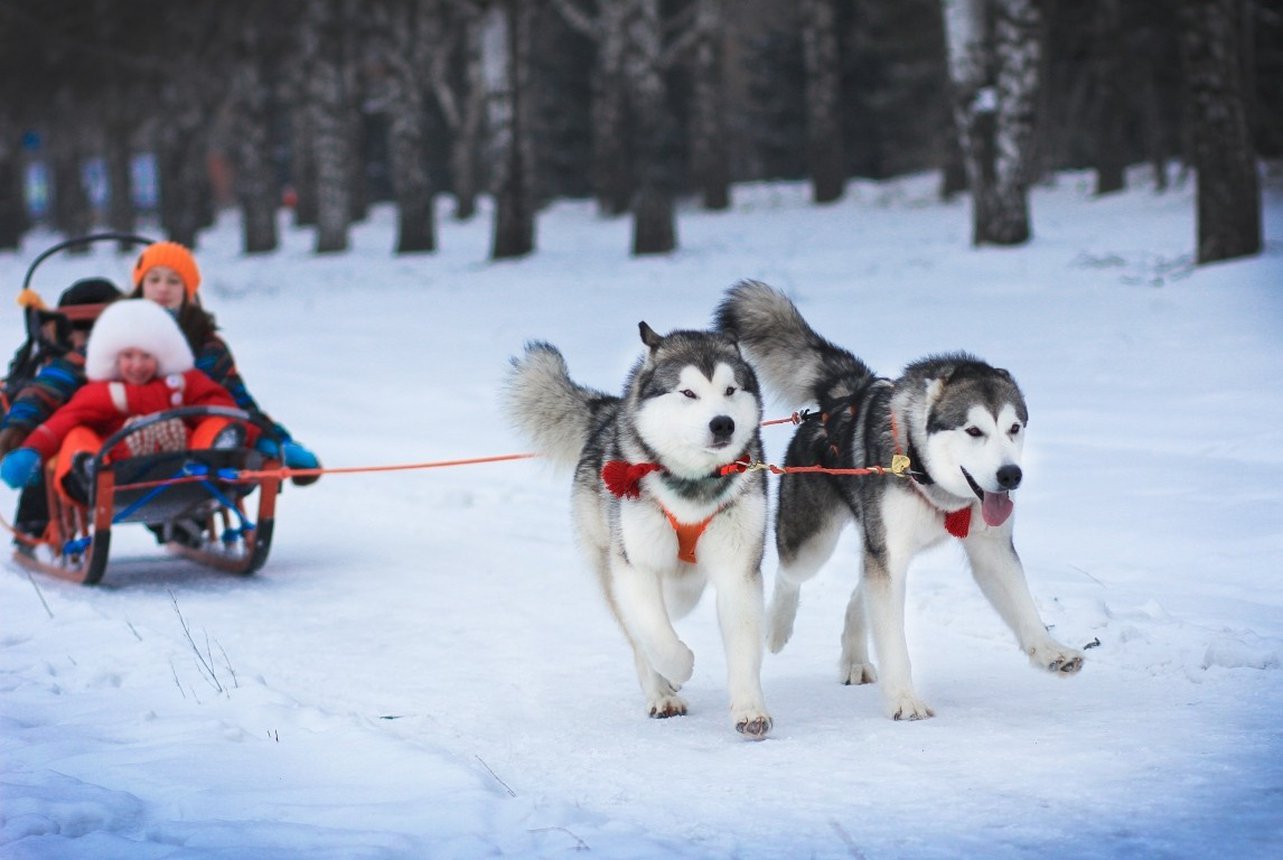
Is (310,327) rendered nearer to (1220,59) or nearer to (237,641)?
(1220,59)

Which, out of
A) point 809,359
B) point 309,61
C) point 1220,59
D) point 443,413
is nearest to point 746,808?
point 809,359

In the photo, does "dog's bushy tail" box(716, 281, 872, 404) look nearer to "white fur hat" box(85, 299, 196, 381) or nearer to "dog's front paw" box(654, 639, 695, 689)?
"dog's front paw" box(654, 639, 695, 689)

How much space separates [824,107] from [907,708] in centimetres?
2427

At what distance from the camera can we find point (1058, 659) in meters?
4.53

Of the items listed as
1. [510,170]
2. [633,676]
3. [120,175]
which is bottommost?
[633,676]

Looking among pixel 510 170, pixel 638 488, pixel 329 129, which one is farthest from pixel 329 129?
pixel 638 488

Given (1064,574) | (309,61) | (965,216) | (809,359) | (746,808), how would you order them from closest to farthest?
(746,808) → (809,359) → (1064,574) → (965,216) → (309,61)

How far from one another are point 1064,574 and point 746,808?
9.80 feet

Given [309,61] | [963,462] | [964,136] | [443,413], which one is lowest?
[443,413]

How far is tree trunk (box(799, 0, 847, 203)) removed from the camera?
27.4m

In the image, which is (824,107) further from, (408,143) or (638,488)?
(638,488)

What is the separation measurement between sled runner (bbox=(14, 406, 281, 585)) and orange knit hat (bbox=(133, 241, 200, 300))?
1141 millimetres

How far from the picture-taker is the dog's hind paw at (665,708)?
483cm

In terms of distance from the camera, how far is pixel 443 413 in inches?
476
